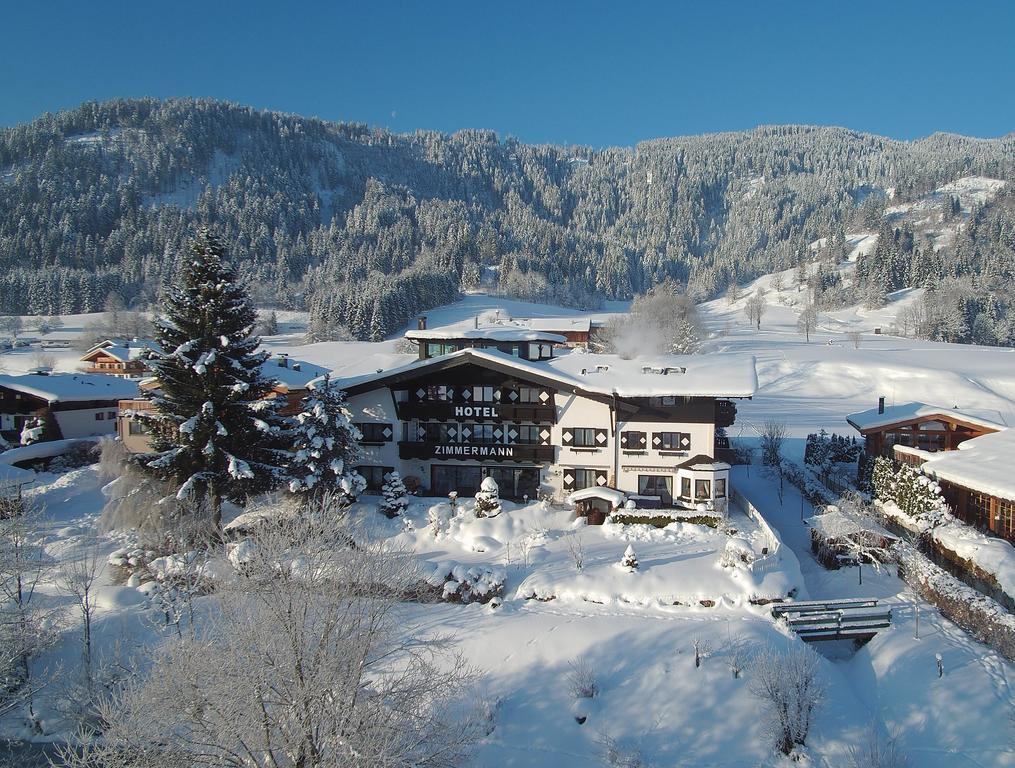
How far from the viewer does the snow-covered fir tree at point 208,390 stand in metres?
24.9

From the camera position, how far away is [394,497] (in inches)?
1125

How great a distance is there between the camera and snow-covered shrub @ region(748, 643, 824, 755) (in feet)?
47.9

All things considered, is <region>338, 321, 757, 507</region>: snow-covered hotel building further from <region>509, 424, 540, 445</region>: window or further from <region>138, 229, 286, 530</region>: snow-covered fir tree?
<region>138, 229, 286, 530</region>: snow-covered fir tree

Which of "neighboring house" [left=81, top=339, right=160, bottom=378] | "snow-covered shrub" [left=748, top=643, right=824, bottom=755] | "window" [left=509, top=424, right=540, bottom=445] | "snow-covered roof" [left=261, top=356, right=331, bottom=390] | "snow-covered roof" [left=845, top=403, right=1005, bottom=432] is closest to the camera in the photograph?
"snow-covered shrub" [left=748, top=643, right=824, bottom=755]

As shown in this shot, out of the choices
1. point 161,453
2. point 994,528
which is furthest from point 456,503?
point 994,528

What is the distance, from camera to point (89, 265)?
171m

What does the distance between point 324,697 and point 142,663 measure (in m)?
9.53

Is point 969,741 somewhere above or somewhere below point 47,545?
below

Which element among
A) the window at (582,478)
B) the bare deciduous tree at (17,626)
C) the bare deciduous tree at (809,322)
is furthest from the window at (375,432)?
the bare deciduous tree at (809,322)

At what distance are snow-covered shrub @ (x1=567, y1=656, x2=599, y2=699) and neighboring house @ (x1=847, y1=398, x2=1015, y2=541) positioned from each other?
1613 cm

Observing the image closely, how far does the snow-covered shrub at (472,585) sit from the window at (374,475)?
10362 millimetres

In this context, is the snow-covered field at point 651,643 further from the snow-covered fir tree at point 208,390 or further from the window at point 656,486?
the snow-covered fir tree at point 208,390

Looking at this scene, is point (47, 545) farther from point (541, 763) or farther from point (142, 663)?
point (541, 763)

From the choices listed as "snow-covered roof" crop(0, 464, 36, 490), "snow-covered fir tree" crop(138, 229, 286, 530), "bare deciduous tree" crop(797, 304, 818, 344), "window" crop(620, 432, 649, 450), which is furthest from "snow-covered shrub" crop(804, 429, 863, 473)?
"bare deciduous tree" crop(797, 304, 818, 344)
